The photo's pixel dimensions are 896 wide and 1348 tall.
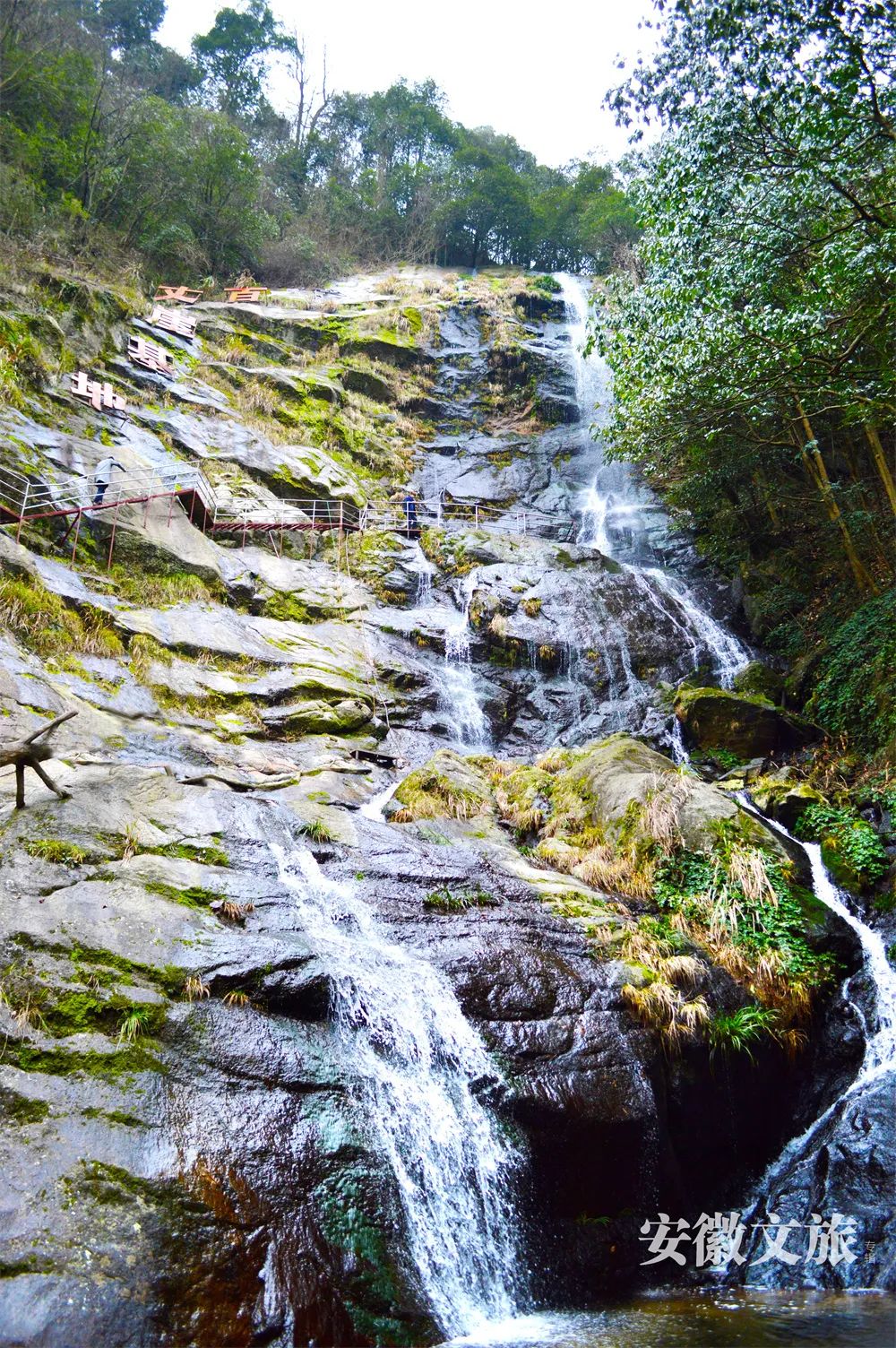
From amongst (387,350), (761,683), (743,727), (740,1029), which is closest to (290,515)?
(761,683)

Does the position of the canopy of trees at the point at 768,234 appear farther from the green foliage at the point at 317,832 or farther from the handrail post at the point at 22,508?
the handrail post at the point at 22,508

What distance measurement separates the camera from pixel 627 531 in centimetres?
2255

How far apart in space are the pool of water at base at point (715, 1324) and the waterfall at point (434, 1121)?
30 centimetres

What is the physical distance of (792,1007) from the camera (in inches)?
287

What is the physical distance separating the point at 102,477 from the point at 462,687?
808 centimetres

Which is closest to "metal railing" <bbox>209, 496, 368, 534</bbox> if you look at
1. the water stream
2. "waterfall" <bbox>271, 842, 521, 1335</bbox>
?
the water stream

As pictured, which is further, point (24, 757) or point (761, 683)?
point (761, 683)

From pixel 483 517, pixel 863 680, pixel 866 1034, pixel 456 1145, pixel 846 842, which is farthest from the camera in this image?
pixel 483 517

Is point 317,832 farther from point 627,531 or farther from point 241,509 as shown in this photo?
point 627,531

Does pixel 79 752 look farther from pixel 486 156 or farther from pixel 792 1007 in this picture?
pixel 486 156

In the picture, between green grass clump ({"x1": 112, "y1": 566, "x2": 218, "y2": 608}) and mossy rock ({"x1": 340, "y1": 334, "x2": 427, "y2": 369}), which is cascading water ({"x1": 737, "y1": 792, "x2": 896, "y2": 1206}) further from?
mossy rock ({"x1": 340, "y1": 334, "x2": 427, "y2": 369})

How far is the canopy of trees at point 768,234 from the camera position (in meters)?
7.95

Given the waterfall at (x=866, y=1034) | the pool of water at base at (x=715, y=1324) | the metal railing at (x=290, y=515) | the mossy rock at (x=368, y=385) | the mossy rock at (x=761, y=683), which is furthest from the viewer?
the mossy rock at (x=368, y=385)

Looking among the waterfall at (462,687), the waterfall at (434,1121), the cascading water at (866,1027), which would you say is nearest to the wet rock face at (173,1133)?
the waterfall at (434,1121)
